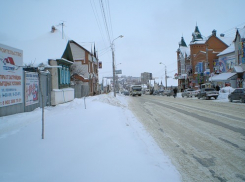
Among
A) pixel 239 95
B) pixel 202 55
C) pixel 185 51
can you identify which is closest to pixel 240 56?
pixel 239 95

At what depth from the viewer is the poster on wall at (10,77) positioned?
903cm

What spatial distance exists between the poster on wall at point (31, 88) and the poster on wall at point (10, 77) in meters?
0.59

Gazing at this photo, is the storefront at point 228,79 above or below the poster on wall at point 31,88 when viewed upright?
above

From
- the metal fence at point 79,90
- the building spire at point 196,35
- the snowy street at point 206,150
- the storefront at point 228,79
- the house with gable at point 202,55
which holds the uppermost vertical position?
the building spire at point 196,35

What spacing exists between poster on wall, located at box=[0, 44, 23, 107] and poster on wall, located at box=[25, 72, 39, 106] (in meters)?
0.59

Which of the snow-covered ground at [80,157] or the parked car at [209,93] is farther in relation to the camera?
the parked car at [209,93]

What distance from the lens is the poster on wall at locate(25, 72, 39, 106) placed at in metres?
11.2

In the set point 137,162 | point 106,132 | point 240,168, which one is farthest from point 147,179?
point 106,132

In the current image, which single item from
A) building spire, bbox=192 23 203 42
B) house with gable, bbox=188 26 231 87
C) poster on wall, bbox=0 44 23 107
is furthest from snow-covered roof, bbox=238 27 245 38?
poster on wall, bbox=0 44 23 107

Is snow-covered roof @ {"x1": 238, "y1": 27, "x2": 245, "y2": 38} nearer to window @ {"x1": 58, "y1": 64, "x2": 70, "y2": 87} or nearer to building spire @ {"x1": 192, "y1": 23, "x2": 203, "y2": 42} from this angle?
building spire @ {"x1": 192, "y1": 23, "x2": 203, "y2": 42}

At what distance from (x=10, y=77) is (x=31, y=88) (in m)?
2.26

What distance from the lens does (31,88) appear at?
38.8 feet

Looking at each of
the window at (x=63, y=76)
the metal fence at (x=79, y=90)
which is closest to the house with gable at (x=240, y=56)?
the metal fence at (x=79, y=90)

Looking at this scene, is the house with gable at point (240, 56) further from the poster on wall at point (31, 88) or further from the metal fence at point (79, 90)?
the poster on wall at point (31, 88)
